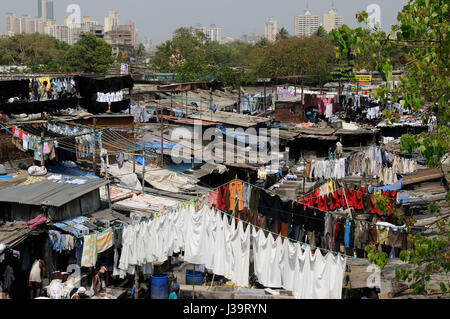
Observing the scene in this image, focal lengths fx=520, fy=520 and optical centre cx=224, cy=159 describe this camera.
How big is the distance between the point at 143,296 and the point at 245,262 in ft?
7.67

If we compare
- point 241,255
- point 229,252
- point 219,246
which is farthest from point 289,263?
point 219,246

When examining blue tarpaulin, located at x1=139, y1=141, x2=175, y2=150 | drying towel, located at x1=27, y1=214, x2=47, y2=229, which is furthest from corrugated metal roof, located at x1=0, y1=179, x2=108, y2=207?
blue tarpaulin, located at x1=139, y1=141, x2=175, y2=150

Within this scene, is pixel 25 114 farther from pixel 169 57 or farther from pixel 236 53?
pixel 236 53

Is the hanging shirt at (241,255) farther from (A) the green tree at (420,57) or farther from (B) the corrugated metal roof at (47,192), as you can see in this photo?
(A) the green tree at (420,57)

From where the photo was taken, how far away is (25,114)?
18594 mm

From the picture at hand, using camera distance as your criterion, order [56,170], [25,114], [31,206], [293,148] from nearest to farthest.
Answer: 1. [31,206]
2. [56,170]
3. [25,114]
4. [293,148]

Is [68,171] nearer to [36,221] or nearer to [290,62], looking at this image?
[36,221]

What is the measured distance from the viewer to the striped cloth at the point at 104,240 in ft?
31.9

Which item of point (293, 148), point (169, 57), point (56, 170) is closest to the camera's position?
point (56, 170)

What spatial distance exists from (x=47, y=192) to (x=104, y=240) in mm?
1726

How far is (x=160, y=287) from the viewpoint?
33.4 feet

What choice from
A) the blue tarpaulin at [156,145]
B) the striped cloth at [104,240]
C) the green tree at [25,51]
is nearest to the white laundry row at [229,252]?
the striped cloth at [104,240]

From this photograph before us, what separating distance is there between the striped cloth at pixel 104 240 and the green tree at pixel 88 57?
48.0 metres

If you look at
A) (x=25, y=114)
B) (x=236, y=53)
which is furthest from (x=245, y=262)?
(x=236, y=53)
